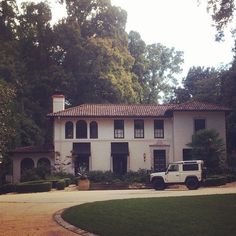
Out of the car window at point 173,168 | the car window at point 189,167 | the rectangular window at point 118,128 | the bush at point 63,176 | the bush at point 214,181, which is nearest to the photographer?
the car window at point 189,167

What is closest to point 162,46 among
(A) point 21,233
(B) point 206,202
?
(B) point 206,202

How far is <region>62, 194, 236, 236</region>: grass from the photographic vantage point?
34.3 ft

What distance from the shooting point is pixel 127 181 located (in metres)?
34.3

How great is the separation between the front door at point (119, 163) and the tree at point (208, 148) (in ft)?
22.2

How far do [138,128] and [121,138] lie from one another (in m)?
1.89

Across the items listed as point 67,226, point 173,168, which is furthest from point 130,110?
point 67,226

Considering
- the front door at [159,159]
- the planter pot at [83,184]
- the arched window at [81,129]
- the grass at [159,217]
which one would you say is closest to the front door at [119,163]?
the front door at [159,159]

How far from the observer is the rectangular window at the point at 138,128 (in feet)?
130

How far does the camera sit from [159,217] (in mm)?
12273

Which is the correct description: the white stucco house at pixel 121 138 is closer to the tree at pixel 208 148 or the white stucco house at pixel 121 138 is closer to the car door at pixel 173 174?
the tree at pixel 208 148

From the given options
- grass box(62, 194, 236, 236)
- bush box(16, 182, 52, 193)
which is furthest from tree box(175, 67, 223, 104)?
grass box(62, 194, 236, 236)

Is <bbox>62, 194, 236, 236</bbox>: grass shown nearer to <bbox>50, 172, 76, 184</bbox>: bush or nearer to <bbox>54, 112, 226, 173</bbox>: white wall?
<bbox>50, 172, 76, 184</bbox>: bush

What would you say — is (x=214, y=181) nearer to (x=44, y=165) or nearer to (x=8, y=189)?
(x=8, y=189)

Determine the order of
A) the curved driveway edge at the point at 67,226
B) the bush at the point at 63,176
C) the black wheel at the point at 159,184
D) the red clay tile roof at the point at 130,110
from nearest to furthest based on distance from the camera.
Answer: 1. the curved driveway edge at the point at 67,226
2. the black wheel at the point at 159,184
3. the bush at the point at 63,176
4. the red clay tile roof at the point at 130,110
